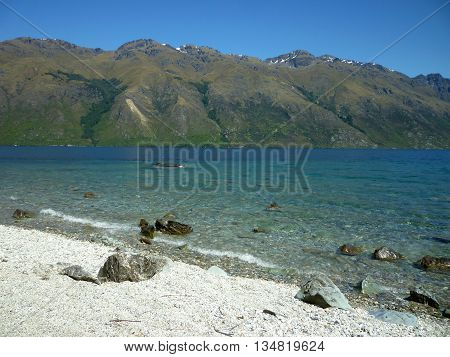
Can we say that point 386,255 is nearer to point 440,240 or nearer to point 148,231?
point 440,240

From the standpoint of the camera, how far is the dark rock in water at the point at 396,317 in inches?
546

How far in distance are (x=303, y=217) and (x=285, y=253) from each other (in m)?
13.0

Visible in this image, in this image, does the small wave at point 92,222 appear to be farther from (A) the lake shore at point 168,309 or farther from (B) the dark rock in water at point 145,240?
(A) the lake shore at point 168,309

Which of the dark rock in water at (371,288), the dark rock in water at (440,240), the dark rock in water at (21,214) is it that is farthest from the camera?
the dark rock in water at (21,214)

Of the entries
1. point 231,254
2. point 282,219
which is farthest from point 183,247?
point 282,219

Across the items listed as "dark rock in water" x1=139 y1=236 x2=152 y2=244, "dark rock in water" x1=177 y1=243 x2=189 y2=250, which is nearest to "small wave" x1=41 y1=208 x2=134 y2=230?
"dark rock in water" x1=139 y1=236 x2=152 y2=244

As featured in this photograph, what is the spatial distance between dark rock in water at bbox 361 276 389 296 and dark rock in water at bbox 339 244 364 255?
5988 mm

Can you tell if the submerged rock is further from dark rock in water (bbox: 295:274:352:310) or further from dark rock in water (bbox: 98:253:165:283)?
dark rock in water (bbox: 295:274:352:310)

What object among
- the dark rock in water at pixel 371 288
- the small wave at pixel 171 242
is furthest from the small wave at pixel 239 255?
the dark rock in water at pixel 371 288

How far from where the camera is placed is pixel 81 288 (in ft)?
49.9

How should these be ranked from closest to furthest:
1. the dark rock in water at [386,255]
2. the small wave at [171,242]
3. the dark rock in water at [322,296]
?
1. the dark rock in water at [322,296]
2. the dark rock in water at [386,255]
3. the small wave at [171,242]

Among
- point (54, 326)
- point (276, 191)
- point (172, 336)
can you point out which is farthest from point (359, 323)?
point (276, 191)

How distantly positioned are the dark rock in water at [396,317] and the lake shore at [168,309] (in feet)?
1.16
